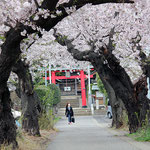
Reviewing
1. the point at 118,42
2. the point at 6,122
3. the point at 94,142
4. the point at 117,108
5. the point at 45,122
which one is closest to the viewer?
the point at 6,122

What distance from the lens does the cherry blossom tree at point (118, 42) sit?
14523 millimetres

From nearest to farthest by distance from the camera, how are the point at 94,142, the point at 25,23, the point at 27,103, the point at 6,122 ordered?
the point at 25,23 → the point at 6,122 → the point at 94,142 → the point at 27,103

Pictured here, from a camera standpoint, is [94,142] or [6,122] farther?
[94,142]

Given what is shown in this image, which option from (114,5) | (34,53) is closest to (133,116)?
(114,5)

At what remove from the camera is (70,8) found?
25.2 feet

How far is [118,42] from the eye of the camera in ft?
56.6

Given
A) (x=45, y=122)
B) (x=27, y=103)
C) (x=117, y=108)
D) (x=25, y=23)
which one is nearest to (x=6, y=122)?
(x=25, y=23)

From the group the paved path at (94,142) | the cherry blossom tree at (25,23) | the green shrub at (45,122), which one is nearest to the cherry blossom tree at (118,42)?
the paved path at (94,142)

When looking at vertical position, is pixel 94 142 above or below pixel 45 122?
below

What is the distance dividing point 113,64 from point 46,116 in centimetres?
592

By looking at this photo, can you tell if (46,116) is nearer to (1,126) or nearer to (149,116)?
(149,116)

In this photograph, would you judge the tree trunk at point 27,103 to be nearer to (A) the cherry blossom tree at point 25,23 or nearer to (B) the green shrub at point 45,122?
(B) the green shrub at point 45,122

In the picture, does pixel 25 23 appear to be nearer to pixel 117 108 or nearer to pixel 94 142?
pixel 94 142

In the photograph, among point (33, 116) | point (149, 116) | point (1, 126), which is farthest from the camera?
point (33, 116)
